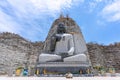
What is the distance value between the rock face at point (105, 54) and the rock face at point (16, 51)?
4227mm

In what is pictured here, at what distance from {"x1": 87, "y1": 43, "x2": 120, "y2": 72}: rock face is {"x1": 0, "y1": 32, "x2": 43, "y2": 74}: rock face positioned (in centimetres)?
423

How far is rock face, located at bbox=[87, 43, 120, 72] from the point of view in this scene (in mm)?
16984

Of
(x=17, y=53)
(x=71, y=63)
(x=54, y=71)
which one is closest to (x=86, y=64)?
(x=71, y=63)

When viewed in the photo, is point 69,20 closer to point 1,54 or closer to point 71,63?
point 1,54

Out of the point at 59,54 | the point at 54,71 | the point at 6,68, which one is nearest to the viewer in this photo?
the point at 54,71

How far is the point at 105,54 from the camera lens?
1780 centimetres

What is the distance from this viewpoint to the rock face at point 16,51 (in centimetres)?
1634

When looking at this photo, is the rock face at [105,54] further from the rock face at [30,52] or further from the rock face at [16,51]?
the rock face at [16,51]

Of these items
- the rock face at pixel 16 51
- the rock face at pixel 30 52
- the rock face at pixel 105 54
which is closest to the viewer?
the rock face at pixel 16 51

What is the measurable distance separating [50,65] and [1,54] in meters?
8.95

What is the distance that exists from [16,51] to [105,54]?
277 inches

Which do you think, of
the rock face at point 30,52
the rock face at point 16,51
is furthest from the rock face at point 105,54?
the rock face at point 16,51

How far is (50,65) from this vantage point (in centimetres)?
835

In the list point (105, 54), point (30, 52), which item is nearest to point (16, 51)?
point (30, 52)
